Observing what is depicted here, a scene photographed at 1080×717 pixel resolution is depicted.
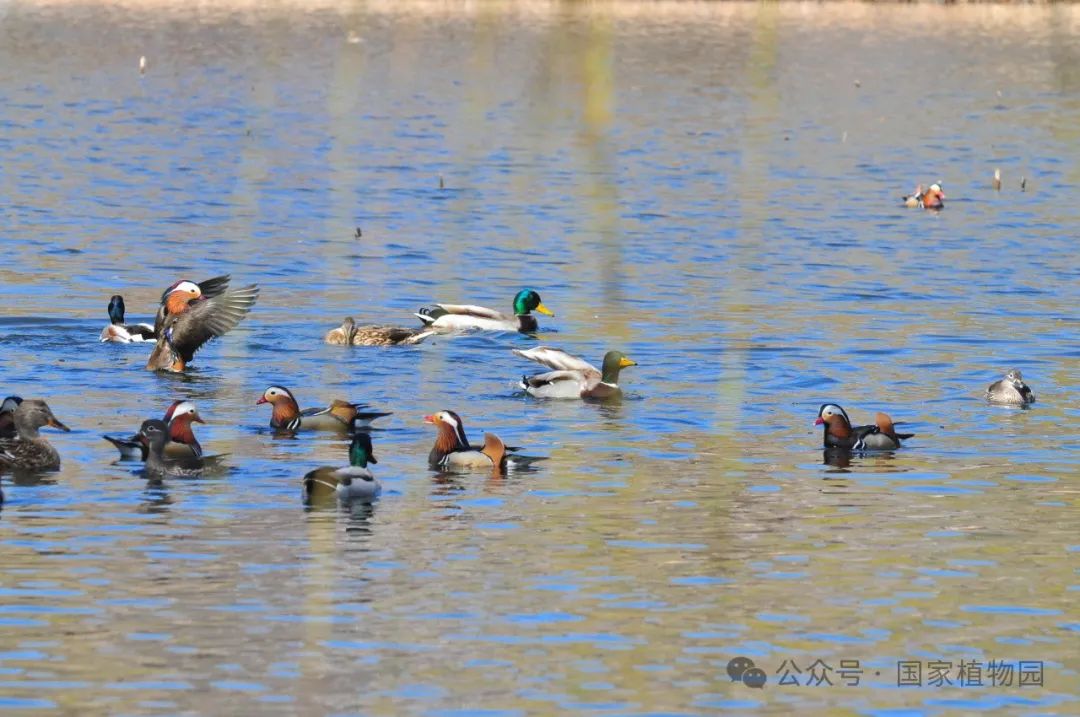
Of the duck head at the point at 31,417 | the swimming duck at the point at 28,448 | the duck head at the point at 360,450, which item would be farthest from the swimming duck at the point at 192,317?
the duck head at the point at 360,450

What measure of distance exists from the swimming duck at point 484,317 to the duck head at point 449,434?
24.9 ft

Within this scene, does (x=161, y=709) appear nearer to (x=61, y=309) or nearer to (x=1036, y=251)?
(x=61, y=309)

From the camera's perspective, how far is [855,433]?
17781mm

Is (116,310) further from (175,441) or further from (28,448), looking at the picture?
(28,448)

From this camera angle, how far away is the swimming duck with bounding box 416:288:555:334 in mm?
24656

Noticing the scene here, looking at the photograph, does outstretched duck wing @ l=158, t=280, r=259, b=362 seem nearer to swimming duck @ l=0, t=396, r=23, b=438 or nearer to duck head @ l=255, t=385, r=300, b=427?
duck head @ l=255, t=385, r=300, b=427

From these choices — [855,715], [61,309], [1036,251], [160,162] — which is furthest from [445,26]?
[855,715]

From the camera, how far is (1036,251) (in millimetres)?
33875

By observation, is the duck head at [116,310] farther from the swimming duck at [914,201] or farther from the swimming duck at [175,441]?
the swimming duck at [914,201]

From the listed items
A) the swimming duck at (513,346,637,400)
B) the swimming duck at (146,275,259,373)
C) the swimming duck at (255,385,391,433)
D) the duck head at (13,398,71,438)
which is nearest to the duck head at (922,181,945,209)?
the swimming duck at (146,275,259,373)

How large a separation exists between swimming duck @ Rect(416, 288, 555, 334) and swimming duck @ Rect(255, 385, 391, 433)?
598cm

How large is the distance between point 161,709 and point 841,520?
619 centimetres

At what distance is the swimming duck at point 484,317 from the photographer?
80.9ft

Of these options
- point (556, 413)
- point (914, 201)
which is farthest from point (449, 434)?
point (914, 201)
